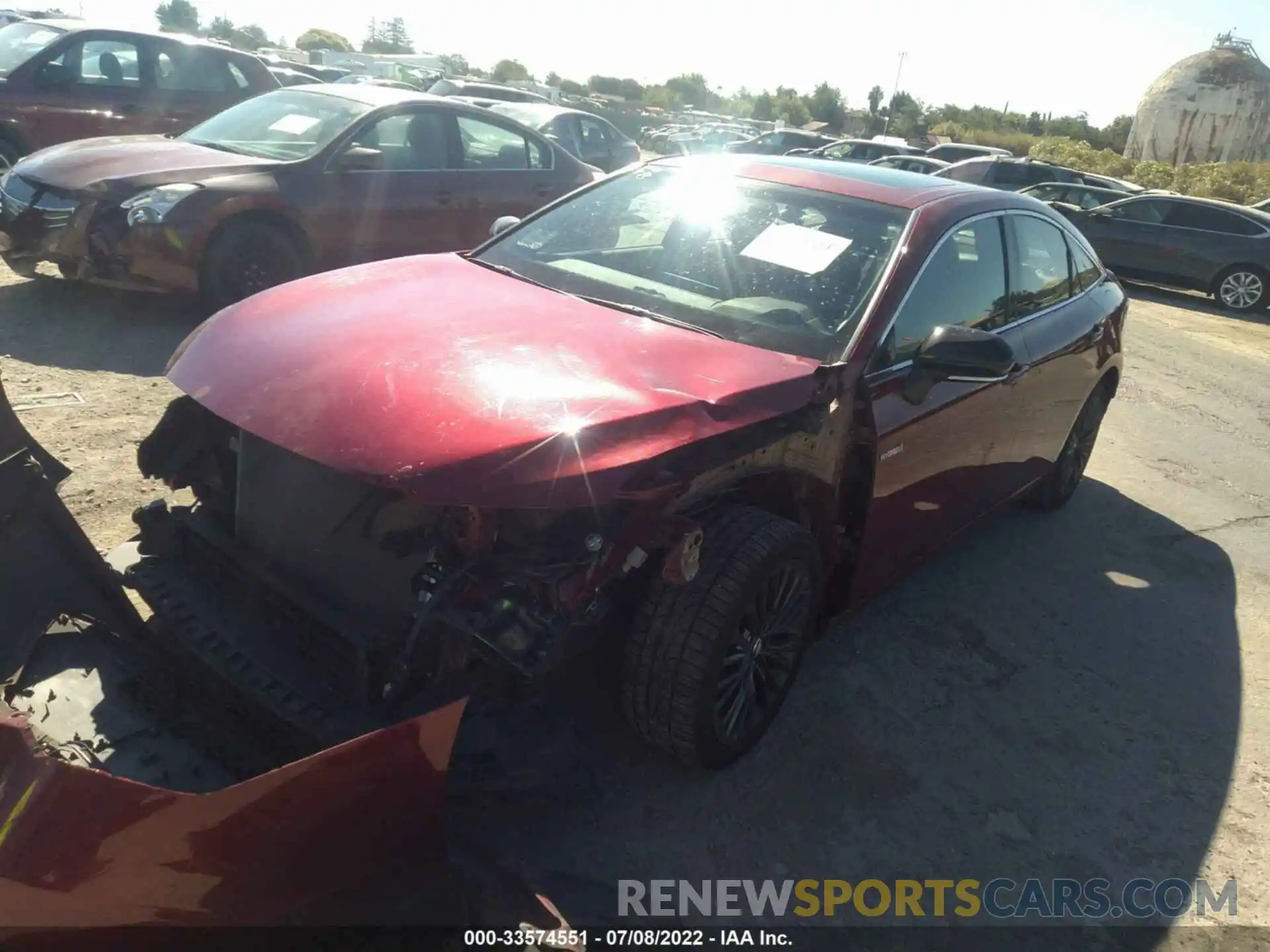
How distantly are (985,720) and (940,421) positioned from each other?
1.11m

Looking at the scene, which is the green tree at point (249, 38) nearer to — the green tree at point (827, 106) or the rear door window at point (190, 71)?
the green tree at point (827, 106)

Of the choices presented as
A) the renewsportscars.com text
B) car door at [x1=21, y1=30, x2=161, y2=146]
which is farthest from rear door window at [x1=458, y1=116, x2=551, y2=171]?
the renewsportscars.com text

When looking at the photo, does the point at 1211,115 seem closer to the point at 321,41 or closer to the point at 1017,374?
the point at 1017,374

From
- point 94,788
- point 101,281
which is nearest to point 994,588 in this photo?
point 94,788

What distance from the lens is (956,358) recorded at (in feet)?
10.1

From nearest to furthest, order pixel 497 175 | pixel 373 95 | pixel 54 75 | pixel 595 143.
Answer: pixel 373 95
pixel 497 175
pixel 54 75
pixel 595 143

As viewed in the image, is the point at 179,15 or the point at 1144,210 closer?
the point at 1144,210

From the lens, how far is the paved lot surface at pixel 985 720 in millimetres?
2781

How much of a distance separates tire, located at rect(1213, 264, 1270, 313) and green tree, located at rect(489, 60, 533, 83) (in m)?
63.2

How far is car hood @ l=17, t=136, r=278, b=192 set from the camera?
6230mm

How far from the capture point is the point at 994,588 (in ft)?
14.7

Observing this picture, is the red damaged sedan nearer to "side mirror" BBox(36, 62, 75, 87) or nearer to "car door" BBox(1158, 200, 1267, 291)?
"side mirror" BBox(36, 62, 75, 87)

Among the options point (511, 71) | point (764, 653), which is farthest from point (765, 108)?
point (764, 653)

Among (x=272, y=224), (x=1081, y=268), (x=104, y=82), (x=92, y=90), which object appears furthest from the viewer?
(x=104, y=82)
